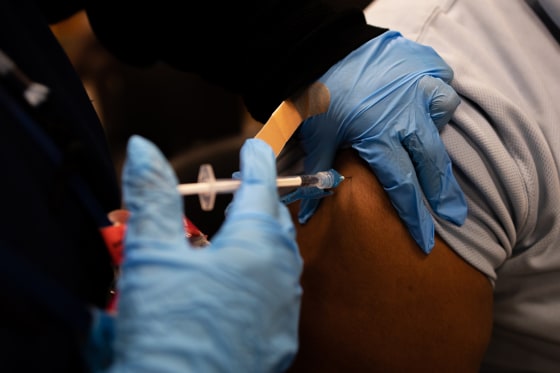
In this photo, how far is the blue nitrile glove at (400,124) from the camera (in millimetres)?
766

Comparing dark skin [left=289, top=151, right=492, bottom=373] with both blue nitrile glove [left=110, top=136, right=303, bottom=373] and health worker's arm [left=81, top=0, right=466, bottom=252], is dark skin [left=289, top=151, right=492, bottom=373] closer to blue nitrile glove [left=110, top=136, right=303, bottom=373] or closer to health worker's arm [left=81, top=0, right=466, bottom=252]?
health worker's arm [left=81, top=0, right=466, bottom=252]

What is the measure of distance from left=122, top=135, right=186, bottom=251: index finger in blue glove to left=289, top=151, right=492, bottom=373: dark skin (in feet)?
1.20

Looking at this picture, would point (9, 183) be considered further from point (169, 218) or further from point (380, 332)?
point (380, 332)

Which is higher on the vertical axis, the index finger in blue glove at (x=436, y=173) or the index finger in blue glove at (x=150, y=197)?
the index finger in blue glove at (x=150, y=197)

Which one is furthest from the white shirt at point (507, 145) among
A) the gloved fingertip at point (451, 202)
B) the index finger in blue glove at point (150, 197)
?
the index finger in blue glove at point (150, 197)

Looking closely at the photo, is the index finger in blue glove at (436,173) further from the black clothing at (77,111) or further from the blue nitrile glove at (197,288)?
the blue nitrile glove at (197,288)

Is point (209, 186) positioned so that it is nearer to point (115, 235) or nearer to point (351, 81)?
point (115, 235)

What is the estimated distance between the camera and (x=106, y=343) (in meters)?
0.48

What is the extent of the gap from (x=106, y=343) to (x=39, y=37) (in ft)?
1.34

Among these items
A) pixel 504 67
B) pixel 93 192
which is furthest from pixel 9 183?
pixel 504 67

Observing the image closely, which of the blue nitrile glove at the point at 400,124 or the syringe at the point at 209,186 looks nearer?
the syringe at the point at 209,186

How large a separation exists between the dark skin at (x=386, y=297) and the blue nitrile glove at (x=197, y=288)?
265 millimetres

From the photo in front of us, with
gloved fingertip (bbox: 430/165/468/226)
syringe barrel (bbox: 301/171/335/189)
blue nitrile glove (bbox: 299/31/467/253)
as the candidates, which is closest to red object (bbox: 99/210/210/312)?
syringe barrel (bbox: 301/171/335/189)

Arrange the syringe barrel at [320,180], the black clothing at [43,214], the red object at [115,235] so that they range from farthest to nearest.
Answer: the syringe barrel at [320,180] < the red object at [115,235] < the black clothing at [43,214]
